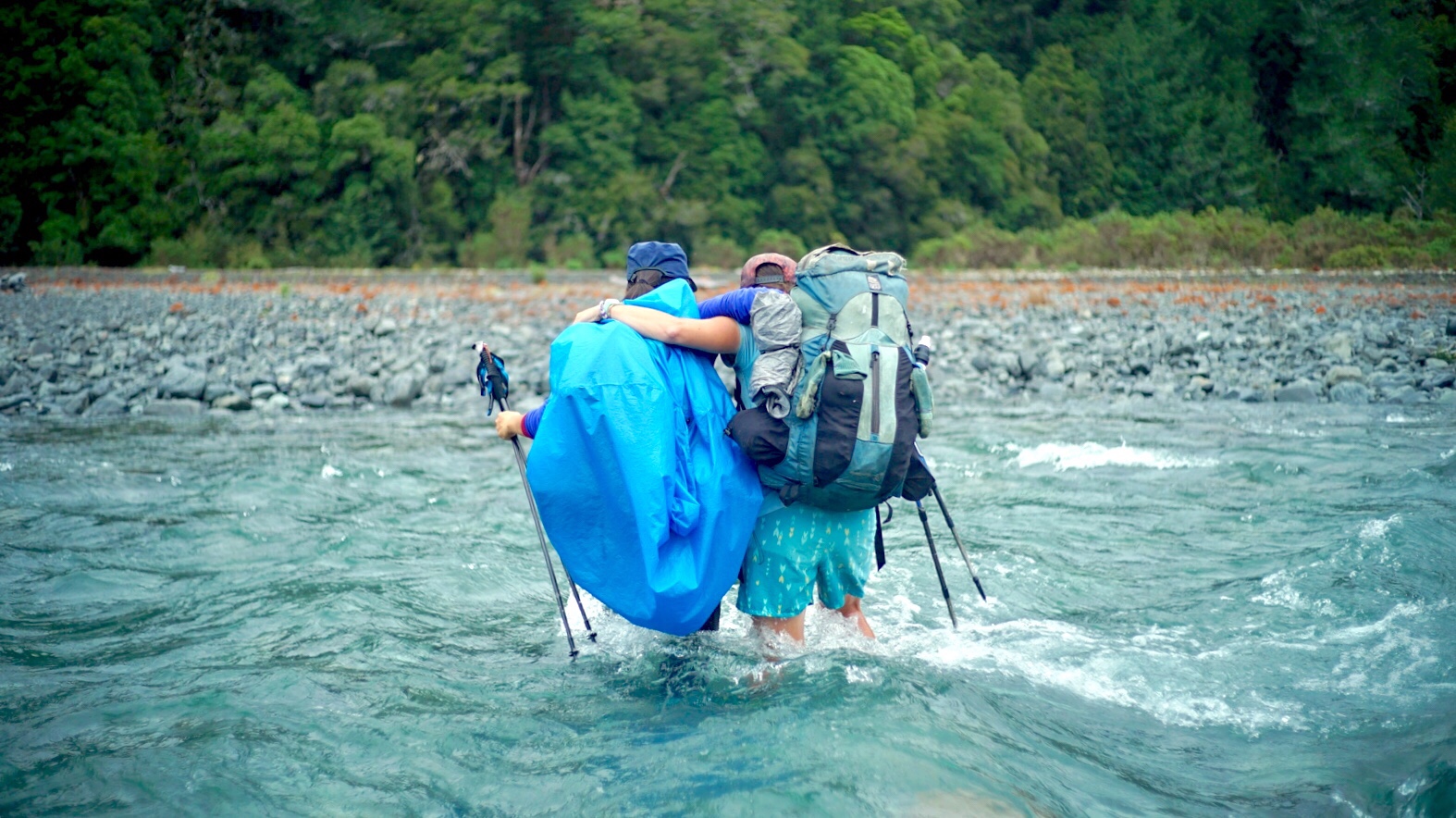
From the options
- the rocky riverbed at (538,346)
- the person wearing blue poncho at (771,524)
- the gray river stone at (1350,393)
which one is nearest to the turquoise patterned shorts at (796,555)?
the person wearing blue poncho at (771,524)

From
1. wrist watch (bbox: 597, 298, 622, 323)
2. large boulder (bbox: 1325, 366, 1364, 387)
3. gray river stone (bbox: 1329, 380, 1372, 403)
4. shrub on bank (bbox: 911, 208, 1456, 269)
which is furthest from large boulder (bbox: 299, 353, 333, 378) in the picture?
shrub on bank (bbox: 911, 208, 1456, 269)

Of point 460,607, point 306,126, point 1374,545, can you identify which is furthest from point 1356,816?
point 306,126

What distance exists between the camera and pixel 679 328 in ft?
12.0

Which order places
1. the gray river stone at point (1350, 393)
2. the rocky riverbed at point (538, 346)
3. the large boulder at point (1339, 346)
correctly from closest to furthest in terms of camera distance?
1. the gray river stone at point (1350, 393)
2. the rocky riverbed at point (538, 346)
3. the large boulder at point (1339, 346)

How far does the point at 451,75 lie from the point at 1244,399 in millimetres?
33579

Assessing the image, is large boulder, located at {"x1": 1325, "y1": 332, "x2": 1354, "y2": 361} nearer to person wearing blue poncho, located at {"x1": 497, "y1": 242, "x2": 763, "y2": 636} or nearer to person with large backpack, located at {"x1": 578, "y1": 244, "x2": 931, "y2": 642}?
person with large backpack, located at {"x1": 578, "y1": 244, "x2": 931, "y2": 642}

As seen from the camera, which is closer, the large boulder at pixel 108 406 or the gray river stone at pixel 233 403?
the large boulder at pixel 108 406

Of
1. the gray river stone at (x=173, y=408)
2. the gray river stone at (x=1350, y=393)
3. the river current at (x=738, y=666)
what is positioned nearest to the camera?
the river current at (x=738, y=666)

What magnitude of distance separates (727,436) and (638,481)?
1.32 ft

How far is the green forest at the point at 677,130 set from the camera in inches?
1276

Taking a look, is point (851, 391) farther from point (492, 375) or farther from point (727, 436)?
point (492, 375)

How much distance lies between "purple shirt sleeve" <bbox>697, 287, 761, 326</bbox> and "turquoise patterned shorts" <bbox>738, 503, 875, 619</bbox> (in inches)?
27.5

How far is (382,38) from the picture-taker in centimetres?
3925

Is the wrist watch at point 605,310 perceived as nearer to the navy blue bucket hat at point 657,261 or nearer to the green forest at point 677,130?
the navy blue bucket hat at point 657,261
